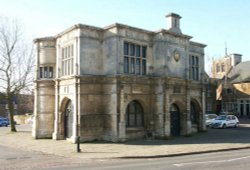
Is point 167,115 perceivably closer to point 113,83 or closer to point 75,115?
point 113,83

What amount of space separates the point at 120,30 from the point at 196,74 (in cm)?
1043

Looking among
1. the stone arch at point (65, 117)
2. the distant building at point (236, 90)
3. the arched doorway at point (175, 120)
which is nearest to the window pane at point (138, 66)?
the arched doorway at point (175, 120)

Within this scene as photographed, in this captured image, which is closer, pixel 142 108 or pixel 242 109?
pixel 142 108

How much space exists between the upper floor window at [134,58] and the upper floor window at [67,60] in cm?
432

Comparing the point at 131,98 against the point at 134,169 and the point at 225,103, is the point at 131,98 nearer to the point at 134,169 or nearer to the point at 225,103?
the point at 134,169

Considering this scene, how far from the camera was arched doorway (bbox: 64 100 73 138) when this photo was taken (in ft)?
87.6

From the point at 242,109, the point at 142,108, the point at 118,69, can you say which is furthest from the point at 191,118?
the point at 242,109

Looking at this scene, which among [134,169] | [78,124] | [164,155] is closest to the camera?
[134,169]

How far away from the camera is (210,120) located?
1543 inches

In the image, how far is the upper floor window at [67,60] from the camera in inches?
1043

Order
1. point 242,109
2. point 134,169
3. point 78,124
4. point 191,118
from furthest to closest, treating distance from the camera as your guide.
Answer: point 242,109, point 191,118, point 78,124, point 134,169

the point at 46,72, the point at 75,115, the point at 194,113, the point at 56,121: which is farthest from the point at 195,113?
the point at 46,72

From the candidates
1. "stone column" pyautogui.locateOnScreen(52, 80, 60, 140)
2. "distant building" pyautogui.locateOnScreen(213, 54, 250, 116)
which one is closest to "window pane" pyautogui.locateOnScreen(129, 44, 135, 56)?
"stone column" pyautogui.locateOnScreen(52, 80, 60, 140)

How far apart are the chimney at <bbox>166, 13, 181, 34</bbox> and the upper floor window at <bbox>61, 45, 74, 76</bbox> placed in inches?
353
